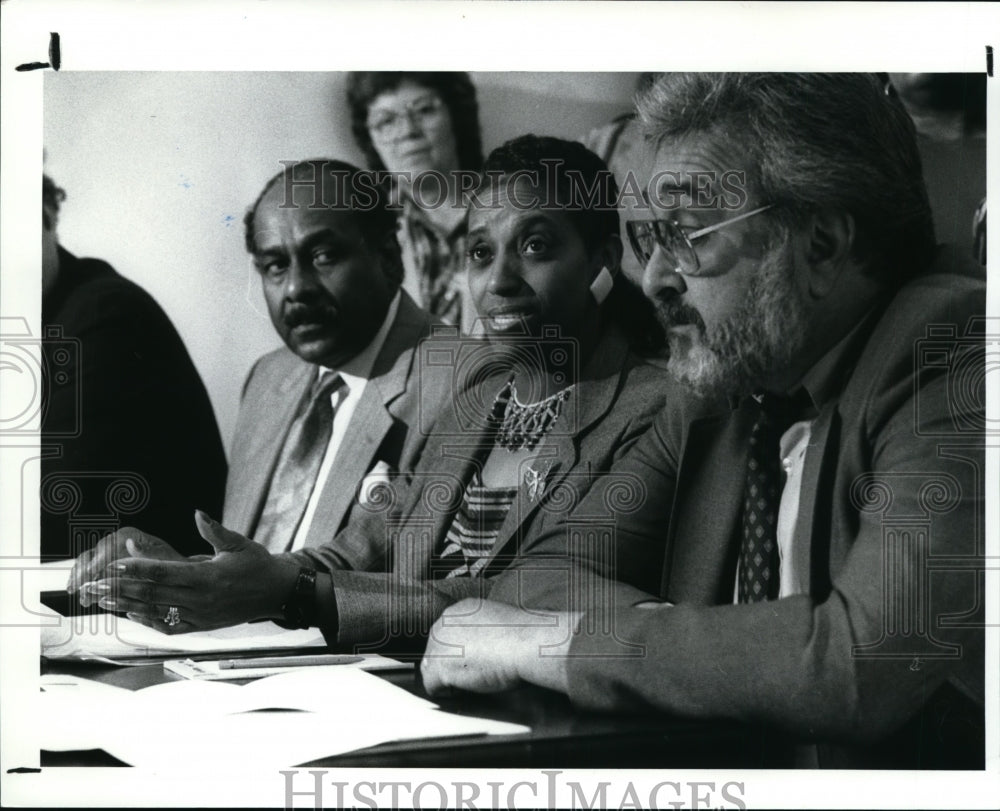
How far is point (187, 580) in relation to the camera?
339 centimetres

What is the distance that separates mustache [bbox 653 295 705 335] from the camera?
3354 millimetres

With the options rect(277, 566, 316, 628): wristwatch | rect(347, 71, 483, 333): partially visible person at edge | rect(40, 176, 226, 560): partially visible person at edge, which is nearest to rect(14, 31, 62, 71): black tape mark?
rect(40, 176, 226, 560): partially visible person at edge

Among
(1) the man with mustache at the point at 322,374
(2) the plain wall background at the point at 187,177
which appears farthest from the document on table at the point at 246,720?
(2) the plain wall background at the point at 187,177

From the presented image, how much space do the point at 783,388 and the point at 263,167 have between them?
1.63m

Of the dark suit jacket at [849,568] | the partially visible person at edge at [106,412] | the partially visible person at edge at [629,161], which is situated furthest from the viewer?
the partially visible person at edge at [106,412]

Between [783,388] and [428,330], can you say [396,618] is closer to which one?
[428,330]

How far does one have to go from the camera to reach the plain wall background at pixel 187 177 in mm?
3447

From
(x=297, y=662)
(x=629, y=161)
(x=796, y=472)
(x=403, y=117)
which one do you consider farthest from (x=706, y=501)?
(x=403, y=117)

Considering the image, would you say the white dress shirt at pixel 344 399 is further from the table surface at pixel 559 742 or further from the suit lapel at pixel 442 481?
the table surface at pixel 559 742

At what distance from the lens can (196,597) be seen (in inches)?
134

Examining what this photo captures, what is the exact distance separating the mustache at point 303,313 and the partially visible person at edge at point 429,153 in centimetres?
30

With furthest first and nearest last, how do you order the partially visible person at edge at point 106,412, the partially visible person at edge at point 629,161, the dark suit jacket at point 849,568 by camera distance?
the partially visible person at edge at point 106,412
the partially visible person at edge at point 629,161
the dark suit jacket at point 849,568

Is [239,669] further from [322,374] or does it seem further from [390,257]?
[390,257]

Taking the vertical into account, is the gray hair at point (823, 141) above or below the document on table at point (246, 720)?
above
